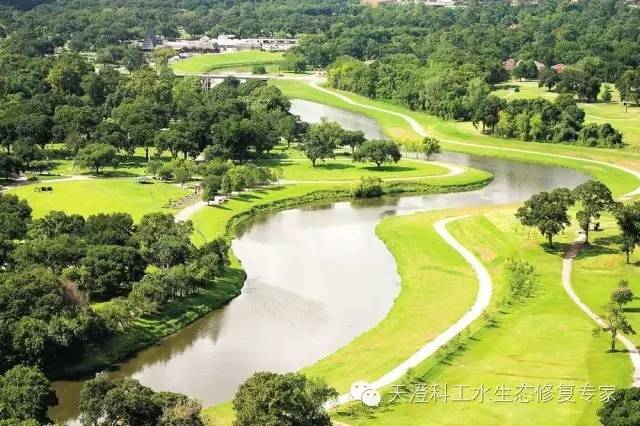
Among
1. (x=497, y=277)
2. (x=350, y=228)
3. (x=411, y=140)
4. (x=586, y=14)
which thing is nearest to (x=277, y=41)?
(x=586, y=14)

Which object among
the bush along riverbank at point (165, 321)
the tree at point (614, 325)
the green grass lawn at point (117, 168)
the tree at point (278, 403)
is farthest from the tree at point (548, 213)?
the green grass lawn at point (117, 168)

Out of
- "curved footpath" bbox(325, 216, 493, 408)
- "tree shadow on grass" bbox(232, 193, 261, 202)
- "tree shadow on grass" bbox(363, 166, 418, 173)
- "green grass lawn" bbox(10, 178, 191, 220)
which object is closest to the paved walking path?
"green grass lawn" bbox(10, 178, 191, 220)

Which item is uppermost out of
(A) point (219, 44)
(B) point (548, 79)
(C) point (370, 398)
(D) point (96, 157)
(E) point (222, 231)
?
(A) point (219, 44)

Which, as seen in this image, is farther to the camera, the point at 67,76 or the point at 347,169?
the point at 67,76

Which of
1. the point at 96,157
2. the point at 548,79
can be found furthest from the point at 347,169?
the point at 548,79

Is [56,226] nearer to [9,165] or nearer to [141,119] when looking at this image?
[9,165]

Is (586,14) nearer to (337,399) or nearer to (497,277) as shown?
(497,277)
